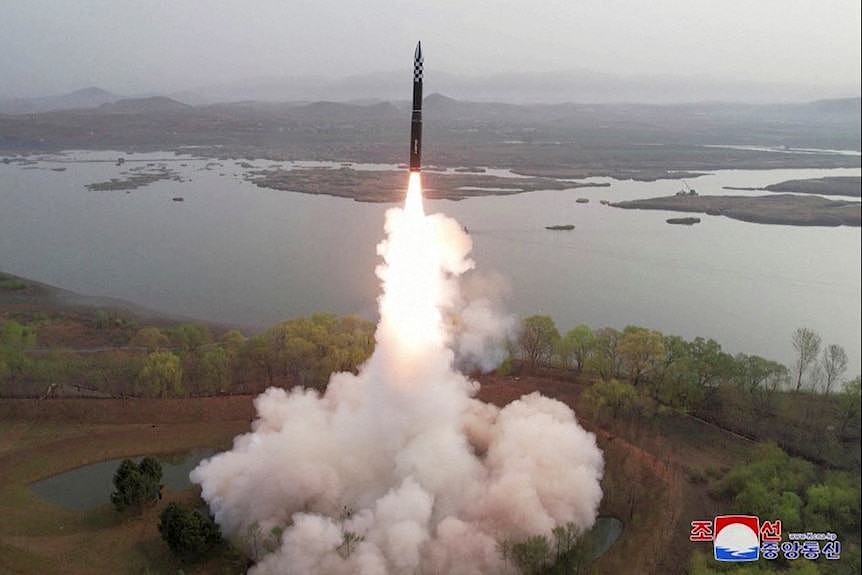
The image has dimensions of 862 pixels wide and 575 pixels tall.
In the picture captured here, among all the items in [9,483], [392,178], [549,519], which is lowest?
[9,483]

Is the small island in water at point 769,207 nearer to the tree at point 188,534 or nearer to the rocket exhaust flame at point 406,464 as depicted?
the rocket exhaust flame at point 406,464

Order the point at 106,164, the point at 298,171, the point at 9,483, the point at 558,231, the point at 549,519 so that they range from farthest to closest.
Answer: the point at 298,171
the point at 558,231
the point at 106,164
the point at 9,483
the point at 549,519

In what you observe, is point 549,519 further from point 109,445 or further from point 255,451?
point 109,445

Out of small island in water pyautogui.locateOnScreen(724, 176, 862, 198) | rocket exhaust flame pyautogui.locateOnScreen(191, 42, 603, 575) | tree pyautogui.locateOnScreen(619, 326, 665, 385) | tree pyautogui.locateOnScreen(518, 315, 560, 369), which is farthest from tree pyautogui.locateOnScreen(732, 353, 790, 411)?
small island in water pyautogui.locateOnScreen(724, 176, 862, 198)

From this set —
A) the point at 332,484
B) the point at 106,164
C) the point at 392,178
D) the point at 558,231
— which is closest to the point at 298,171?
the point at 392,178

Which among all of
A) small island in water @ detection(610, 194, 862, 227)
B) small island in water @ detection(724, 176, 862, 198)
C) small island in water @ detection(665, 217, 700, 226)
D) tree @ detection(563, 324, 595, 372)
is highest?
small island in water @ detection(724, 176, 862, 198)

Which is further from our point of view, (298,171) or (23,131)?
(298,171)

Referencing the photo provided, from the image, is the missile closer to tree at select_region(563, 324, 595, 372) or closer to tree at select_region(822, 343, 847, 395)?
tree at select_region(563, 324, 595, 372)

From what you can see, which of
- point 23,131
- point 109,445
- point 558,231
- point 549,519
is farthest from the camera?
point 558,231
